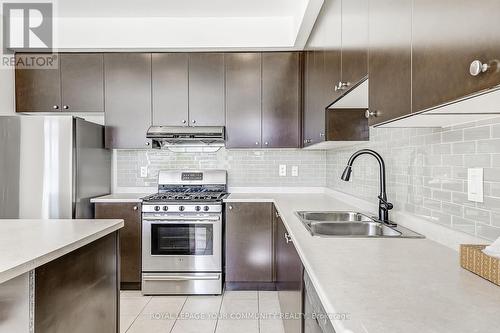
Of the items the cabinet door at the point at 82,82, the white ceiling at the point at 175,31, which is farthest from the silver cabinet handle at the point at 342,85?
the cabinet door at the point at 82,82

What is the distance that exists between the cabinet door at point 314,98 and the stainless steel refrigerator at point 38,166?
2036 mm

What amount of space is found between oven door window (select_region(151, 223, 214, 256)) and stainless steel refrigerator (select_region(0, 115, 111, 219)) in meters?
0.76

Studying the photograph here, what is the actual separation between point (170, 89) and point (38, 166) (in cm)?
136

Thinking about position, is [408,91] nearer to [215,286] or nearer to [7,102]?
[215,286]

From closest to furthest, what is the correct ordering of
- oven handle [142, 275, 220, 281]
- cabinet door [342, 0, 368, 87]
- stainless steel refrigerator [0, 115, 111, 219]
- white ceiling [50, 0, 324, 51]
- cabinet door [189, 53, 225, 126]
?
1. cabinet door [342, 0, 368, 87]
2. stainless steel refrigerator [0, 115, 111, 219]
3. oven handle [142, 275, 220, 281]
4. white ceiling [50, 0, 324, 51]
5. cabinet door [189, 53, 225, 126]

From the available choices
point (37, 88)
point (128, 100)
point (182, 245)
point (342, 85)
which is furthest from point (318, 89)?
point (37, 88)

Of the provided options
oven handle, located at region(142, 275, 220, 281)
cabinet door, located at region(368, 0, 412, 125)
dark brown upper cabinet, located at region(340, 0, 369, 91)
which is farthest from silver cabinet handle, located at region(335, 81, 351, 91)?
oven handle, located at region(142, 275, 220, 281)

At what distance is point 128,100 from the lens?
10.4 feet

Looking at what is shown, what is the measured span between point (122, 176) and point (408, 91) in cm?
315

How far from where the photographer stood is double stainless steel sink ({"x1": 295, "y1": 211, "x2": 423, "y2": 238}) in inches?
61.5

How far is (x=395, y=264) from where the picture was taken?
1.05 m

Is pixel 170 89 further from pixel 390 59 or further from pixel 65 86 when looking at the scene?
pixel 390 59

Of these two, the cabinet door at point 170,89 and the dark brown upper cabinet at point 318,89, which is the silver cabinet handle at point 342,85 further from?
the cabinet door at point 170,89

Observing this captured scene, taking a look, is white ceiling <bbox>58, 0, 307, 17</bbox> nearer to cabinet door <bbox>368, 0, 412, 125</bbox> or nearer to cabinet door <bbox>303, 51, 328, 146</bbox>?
cabinet door <bbox>303, 51, 328, 146</bbox>
